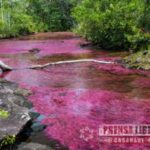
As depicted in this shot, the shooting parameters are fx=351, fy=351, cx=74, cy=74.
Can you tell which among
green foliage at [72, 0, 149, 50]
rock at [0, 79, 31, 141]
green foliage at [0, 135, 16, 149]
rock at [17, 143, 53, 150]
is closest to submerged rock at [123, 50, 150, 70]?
green foliage at [72, 0, 149, 50]

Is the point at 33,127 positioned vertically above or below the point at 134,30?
below

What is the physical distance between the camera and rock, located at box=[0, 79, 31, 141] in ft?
32.9

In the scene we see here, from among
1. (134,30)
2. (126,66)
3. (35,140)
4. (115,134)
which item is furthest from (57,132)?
(134,30)

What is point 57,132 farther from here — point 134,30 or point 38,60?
point 134,30

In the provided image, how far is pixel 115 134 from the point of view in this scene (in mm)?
10633

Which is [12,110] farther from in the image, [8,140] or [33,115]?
[8,140]

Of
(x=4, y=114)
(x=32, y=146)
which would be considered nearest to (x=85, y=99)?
(x=4, y=114)

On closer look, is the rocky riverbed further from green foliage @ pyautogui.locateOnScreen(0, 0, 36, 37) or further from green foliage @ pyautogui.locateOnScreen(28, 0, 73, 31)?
green foliage @ pyautogui.locateOnScreen(28, 0, 73, 31)

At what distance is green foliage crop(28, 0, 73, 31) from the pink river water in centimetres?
4432

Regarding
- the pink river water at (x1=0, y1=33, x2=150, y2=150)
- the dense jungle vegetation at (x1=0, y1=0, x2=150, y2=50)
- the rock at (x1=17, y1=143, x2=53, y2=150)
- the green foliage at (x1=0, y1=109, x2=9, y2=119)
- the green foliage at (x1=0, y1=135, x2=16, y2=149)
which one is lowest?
the pink river water at (x1=0, y1=33, x2=150, y2=150)

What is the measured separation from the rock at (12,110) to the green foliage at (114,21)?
49.1 ft

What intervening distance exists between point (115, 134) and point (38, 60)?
17339 millimetres

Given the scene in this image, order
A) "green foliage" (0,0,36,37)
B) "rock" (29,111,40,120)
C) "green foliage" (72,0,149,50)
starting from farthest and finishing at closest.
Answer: "green foliage" (0,0,36,37) < "green foliage" (72,0,149,50) < "rock" (29,111,40,120)

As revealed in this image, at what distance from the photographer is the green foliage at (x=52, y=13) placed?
67688 mm
